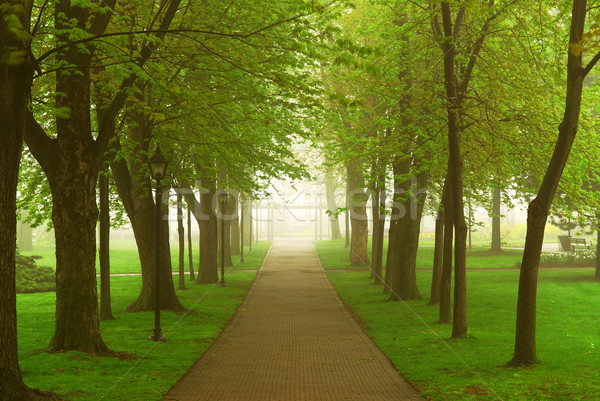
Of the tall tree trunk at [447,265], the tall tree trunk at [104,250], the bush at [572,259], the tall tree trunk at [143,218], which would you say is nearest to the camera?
the tall tree trunk at [447,265]

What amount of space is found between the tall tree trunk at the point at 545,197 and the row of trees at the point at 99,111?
4015 mm

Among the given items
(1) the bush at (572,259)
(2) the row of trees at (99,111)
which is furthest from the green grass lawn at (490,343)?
(1) the bush at (572,259)

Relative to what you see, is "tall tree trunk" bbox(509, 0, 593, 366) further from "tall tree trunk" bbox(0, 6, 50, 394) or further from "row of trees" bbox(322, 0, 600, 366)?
"tall tree trunk" bbox(0, 6, 50, 394)

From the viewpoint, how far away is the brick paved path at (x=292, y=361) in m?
8.94

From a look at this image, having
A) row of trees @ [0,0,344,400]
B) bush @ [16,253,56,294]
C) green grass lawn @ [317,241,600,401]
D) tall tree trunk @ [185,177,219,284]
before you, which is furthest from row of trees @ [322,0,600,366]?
bush @ [16,253,56,294]

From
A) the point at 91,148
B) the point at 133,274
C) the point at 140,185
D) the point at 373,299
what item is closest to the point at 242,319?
the point at 140,185

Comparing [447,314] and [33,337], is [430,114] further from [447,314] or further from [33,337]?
[33,337]

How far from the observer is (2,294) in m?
7.52

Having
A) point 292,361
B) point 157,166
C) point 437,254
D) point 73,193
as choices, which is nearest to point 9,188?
point 73,193

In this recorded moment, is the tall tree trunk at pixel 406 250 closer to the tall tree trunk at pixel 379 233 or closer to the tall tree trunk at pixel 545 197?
the tall tree trunk at pixel 379 233

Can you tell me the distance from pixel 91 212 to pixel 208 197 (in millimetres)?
15998

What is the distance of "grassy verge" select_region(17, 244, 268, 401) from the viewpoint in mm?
8992

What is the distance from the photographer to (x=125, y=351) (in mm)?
12094

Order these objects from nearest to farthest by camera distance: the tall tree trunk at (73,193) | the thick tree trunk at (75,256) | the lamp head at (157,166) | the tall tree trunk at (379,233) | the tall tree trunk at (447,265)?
the tall tree trunk at (73,193) → the thick tree trunk at (75,256) → the lamp head at (157,166) → the tall tree trunk at (447,265) → the tall tree trunk at (379,233)
